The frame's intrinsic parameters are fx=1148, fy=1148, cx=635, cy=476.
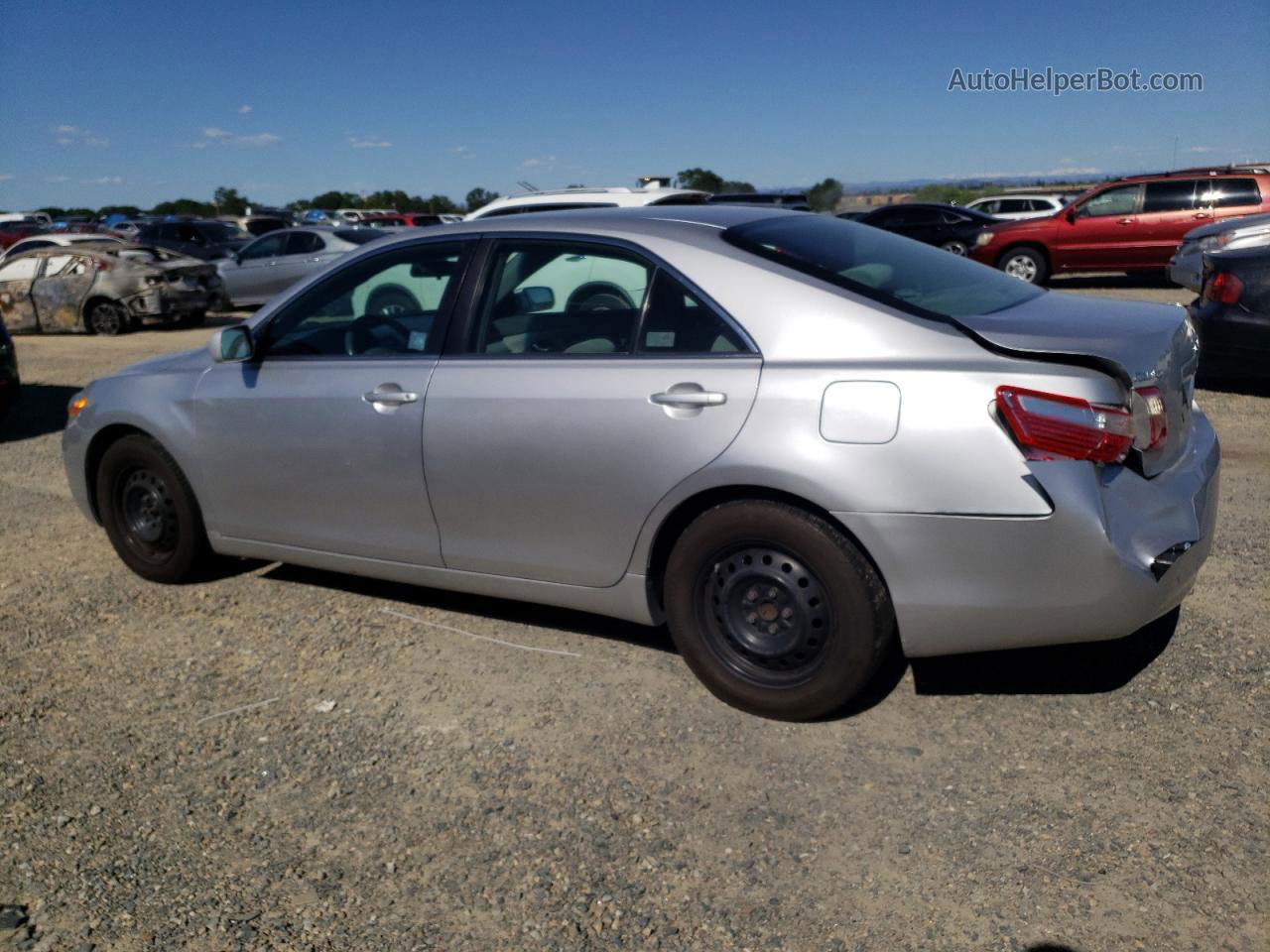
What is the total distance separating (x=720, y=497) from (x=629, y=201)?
263 inches

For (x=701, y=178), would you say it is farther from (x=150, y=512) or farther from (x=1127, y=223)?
(x=150, y=512)

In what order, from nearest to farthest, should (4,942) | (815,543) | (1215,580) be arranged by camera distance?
(4,942)
(815,543)
(1215,580)

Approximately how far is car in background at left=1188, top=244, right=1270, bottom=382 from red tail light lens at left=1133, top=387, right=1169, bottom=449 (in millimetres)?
5559

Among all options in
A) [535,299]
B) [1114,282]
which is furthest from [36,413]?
[1114,282]

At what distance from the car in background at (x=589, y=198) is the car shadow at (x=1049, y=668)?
639 cm

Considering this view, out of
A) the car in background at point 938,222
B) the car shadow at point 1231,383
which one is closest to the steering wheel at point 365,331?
the car shadow at point 1231,383

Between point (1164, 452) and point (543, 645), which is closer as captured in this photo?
point (1164, 452)

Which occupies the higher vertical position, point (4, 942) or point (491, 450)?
point (491, 450)

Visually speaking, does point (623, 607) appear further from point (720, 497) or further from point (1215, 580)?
point (1215, 580)

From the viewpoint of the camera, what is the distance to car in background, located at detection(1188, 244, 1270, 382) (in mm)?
8125

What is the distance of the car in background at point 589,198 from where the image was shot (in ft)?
32.7

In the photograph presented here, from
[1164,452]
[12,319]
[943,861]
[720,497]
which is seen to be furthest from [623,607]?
[12,319]

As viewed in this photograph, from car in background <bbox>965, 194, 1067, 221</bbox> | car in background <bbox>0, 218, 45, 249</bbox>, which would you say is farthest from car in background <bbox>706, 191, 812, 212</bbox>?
car in background <bbox>0, 218, 45, 249</bbox>

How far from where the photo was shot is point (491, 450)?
158 inches
